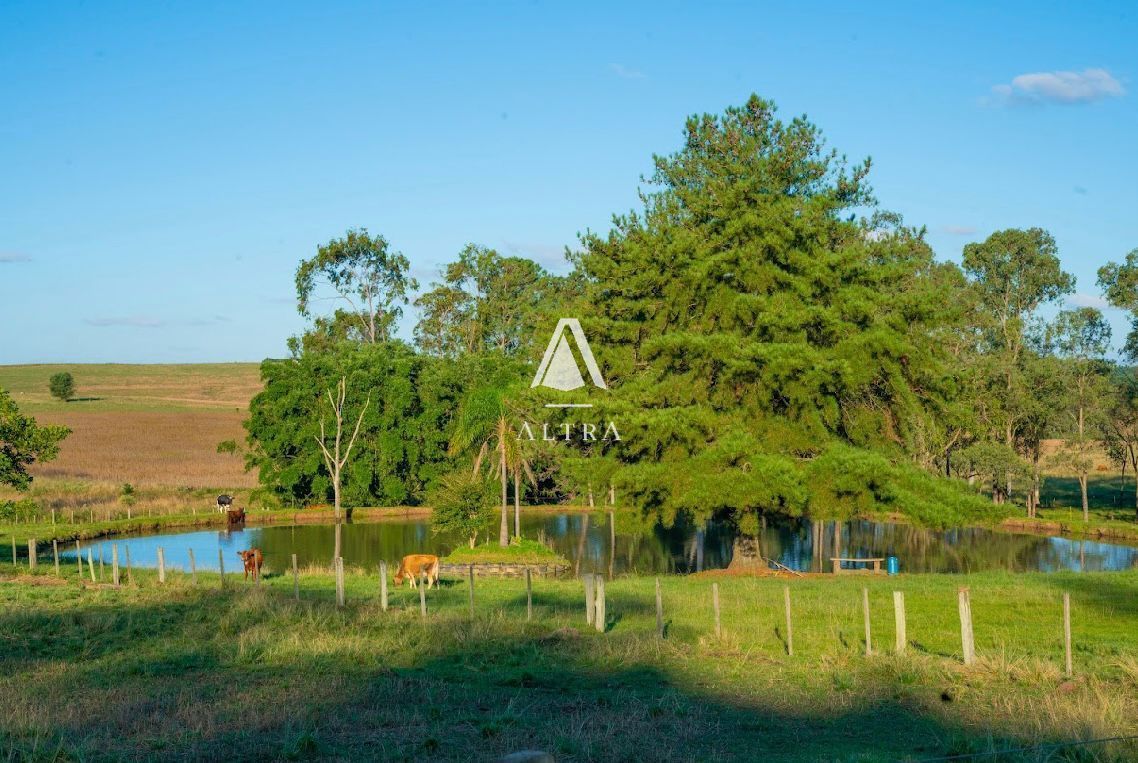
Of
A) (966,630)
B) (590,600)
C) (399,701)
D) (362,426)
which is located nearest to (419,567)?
(590,600)

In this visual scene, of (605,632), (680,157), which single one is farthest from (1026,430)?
(605,632)

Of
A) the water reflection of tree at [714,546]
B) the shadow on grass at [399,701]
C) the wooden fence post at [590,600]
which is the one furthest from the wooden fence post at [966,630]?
the water reflection of tree at [714,546]

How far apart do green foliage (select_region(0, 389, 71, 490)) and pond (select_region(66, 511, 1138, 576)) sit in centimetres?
402

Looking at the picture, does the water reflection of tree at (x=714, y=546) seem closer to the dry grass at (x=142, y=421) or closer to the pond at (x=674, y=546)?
the pond at (x=674, y=546)

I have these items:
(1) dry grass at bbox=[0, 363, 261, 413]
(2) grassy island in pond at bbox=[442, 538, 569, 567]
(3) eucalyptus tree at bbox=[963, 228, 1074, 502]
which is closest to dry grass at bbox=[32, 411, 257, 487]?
(1) dry grass at bbox=[0, 363, 261, 413]

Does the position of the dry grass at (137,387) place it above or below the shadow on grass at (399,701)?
above

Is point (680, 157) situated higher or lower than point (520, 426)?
higher

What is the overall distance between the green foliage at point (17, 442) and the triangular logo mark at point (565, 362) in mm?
18268

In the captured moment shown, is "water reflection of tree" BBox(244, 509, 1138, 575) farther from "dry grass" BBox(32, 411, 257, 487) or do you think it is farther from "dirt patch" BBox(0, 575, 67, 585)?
"dry grass" BBox(32, 411, 257, 487)

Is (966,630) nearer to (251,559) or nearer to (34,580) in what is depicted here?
→ (251,559)

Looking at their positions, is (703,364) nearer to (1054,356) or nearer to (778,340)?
(778,340)

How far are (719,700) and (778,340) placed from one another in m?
19.2

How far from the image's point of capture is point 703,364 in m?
33.6

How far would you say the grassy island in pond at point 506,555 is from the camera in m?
41.2
